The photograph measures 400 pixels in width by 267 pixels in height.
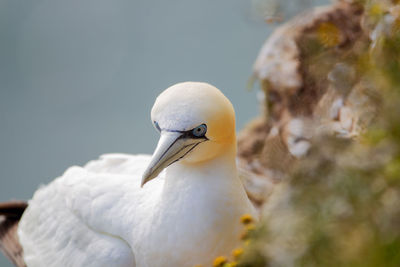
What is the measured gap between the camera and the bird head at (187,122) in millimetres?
2127

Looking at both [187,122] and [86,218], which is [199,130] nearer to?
[187,122]

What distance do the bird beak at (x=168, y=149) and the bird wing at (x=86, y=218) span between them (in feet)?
1.44

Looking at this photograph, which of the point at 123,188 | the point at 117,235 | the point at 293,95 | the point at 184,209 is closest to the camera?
the point at 184,209

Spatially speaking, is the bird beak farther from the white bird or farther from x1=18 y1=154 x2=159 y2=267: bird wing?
x1=18 y1=154 x2=159 y2=267: bird wing

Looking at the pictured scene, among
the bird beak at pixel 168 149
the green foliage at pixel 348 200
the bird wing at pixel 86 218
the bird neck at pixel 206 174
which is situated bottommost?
the bird wing at pixel 86 218

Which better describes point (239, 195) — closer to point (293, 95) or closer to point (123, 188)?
point (123, 188)

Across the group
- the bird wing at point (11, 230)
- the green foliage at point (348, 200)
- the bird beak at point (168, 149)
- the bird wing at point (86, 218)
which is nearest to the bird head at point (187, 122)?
the bird beak at point (168, 149)

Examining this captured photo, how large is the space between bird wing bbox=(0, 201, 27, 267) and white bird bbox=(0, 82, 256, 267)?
0.59 m

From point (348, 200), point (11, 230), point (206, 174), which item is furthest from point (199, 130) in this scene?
point (11, 230)

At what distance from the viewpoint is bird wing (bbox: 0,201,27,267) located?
11.2 feet

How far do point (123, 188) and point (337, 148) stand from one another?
171cm

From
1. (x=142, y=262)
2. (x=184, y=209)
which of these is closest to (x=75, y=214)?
(x=142, y=262)

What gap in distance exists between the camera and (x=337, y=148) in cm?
122

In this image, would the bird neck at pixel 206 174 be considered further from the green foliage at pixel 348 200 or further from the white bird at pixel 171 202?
the green foliage at pixel 348 200
